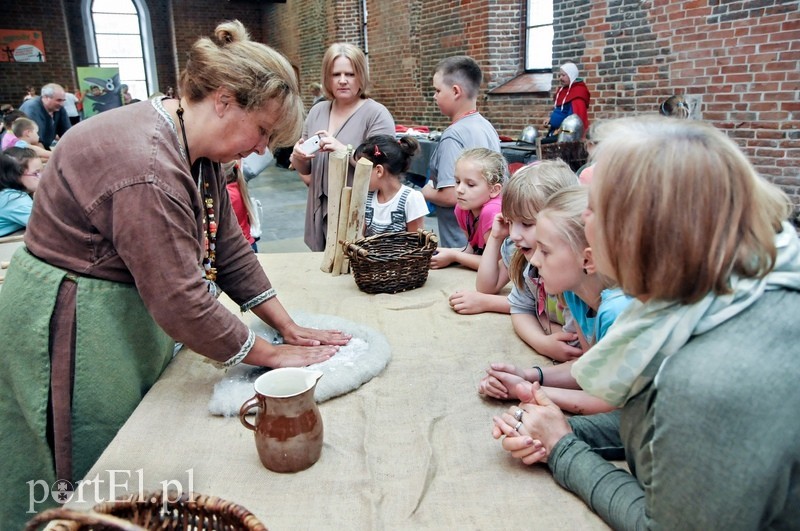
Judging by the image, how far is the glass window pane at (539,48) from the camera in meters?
7.18

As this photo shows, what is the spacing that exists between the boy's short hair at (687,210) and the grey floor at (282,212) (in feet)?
15.9

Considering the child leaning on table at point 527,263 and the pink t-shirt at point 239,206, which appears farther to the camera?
the pink t-shirt at point 239,206

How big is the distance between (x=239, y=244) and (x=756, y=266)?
4.64ft

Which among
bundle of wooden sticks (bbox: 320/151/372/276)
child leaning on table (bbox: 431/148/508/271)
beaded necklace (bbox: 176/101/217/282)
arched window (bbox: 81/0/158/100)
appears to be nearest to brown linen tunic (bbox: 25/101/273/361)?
beaded necklace (bbox: 176/101/217/282)

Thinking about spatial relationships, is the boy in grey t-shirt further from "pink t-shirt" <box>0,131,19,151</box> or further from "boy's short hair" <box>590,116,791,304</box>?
"pink t-shirt" <box>0,131,19,151</box>

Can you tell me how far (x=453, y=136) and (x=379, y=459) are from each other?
81.7 inches

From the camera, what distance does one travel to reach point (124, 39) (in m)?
16.3

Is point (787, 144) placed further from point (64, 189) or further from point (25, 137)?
point (25, 137)

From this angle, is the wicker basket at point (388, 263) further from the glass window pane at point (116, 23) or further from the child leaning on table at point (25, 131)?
the glass window pane at point (116, 23)

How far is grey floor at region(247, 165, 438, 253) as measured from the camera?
19.5 ft

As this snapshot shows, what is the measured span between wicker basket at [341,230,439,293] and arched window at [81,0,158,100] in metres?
16.4

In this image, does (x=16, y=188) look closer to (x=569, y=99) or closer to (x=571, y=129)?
(x=571, y=129)

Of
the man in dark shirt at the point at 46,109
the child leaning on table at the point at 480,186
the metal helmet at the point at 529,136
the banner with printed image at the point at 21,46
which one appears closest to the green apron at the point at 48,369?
the child leaning on table at the point at 480,186

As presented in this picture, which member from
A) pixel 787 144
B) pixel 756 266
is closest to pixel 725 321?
pixel 756 266
